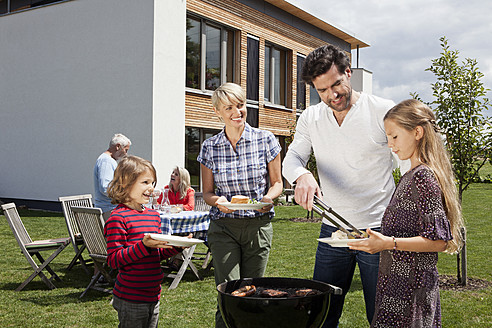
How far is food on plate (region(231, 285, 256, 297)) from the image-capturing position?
2654mm

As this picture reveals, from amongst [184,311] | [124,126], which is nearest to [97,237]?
[184,311]

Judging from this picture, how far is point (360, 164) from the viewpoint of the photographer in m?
2.94

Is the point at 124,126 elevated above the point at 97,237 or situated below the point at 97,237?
above

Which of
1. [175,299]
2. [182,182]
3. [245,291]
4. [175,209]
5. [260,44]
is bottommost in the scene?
[175,299]

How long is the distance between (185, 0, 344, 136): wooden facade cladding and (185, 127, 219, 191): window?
328 millimetres

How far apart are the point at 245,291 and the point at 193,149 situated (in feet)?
42.0

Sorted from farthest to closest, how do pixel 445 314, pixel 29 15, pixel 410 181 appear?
pixel 29 15
pixel 445 314
pixel 410 181

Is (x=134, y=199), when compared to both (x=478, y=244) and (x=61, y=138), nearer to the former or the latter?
(x=478, y=244)

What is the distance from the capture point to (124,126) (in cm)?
1387

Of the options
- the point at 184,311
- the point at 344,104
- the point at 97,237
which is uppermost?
the point at 344,104

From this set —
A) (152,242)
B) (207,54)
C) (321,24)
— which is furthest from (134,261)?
(321,24)

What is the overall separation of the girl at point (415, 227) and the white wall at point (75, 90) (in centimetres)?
1116

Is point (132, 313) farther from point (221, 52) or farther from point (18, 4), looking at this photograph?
point (18, 4)

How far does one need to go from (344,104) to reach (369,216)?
676mm
